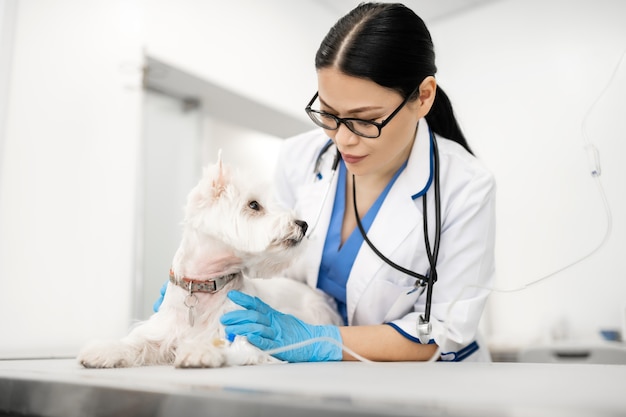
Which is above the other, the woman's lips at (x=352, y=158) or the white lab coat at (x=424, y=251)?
the woman's lips at (x=352, y=158)

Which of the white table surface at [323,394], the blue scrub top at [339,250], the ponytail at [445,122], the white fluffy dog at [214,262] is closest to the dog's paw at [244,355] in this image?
the white fluffy dog at [214,262]

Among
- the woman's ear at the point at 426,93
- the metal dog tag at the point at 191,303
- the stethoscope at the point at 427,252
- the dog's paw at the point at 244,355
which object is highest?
the woman's ear at the point at 426,93

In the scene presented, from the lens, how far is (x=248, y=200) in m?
1.26

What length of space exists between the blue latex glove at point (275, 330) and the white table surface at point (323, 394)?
39 centimetres

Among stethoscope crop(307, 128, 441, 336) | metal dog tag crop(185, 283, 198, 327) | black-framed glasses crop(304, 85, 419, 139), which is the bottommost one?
metal dog tag crop(185, 283, 198, 327)

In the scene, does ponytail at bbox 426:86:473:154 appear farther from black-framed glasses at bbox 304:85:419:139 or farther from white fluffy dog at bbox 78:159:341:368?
white fluffy dog at bbox 78:159:341:368

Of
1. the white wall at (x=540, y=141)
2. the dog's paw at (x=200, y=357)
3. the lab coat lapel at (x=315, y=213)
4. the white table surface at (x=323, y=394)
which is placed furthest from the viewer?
the white wall at (x=540, y=141)

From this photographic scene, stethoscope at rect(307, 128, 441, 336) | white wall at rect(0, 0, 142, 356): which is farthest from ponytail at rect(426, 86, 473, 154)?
white wall at rect(0, 0, 142, 356)

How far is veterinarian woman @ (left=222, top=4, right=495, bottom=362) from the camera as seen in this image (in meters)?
1.19

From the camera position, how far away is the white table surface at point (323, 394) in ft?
1.40

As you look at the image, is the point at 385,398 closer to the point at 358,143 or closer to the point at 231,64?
the point at 358,143

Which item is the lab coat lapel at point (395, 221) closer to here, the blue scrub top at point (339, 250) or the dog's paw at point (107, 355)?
the blue scrub top at point (339, 250)

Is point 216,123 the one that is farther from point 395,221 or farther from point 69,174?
point 395,221

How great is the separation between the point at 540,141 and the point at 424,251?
229 cm
